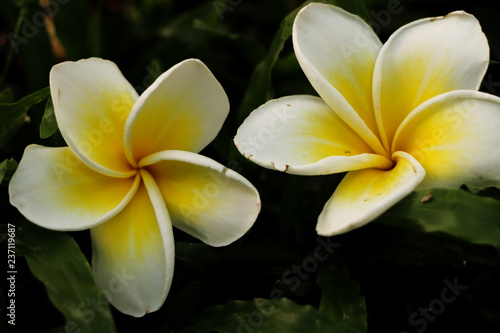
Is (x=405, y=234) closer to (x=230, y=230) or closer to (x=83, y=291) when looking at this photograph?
(x=230, y=230)

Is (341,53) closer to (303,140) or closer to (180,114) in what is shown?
(303,140)

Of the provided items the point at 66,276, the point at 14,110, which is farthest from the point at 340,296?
the point at 14,110

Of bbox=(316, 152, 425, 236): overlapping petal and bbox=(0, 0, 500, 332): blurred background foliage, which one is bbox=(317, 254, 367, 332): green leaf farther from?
bbox=(316, 152, 425, 236): overlapping petal

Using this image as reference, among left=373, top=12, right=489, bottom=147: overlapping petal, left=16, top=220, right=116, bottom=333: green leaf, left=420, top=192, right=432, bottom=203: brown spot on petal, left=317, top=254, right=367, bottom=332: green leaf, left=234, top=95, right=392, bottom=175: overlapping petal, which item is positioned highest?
left=373, top=12, right=489, bottom=147: overlapping petal

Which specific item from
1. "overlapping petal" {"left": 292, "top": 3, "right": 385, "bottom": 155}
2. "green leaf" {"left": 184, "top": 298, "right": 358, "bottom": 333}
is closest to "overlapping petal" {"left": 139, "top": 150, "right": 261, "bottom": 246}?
"green leaf" {"left": 184, "top": 298, "right": 358, "bottom": 333}

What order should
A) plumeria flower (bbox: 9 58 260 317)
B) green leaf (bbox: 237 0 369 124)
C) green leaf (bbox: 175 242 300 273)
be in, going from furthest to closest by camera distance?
green leaf (bbox: 237 0 369 124), green leaf (bbox: 175 242 300 273), plumeria flower (bbox: 9 58 260 317)

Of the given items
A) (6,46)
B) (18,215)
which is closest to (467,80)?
(18,215)
